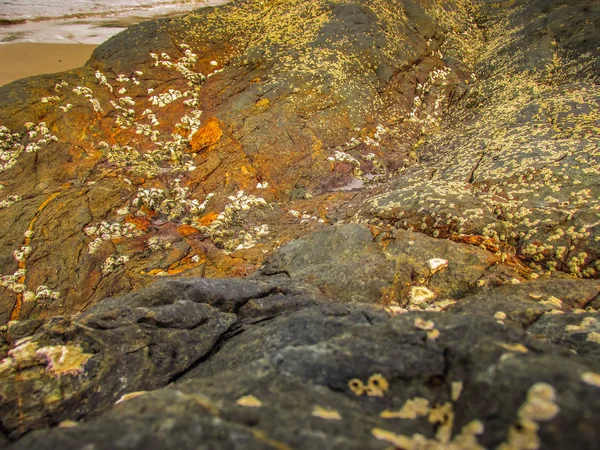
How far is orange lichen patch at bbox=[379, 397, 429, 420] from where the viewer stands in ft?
9.03

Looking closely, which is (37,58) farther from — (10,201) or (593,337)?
(593,337)

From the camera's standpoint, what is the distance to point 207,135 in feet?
45.1

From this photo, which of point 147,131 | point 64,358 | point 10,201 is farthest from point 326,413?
point 147,131

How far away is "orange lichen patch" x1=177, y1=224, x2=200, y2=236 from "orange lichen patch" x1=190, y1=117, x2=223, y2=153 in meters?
3.95

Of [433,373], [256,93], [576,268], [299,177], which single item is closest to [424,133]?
[299,177]

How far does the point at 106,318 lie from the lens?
4.60 metres

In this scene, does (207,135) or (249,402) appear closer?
(249,402)

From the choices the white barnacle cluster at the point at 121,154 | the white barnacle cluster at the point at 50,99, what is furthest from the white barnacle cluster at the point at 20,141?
the white barnacle cluster at the point at 121,154

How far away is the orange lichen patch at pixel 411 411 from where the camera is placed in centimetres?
275

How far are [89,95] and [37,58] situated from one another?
1145 cm

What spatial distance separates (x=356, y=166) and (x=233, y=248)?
20.3ft

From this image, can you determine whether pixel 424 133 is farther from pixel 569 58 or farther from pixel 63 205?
pixel 63 205

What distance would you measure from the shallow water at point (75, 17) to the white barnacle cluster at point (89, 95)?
12.5 metres

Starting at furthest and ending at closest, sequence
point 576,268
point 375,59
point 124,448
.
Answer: point 375,59 < point 576,268 < point 124,448
